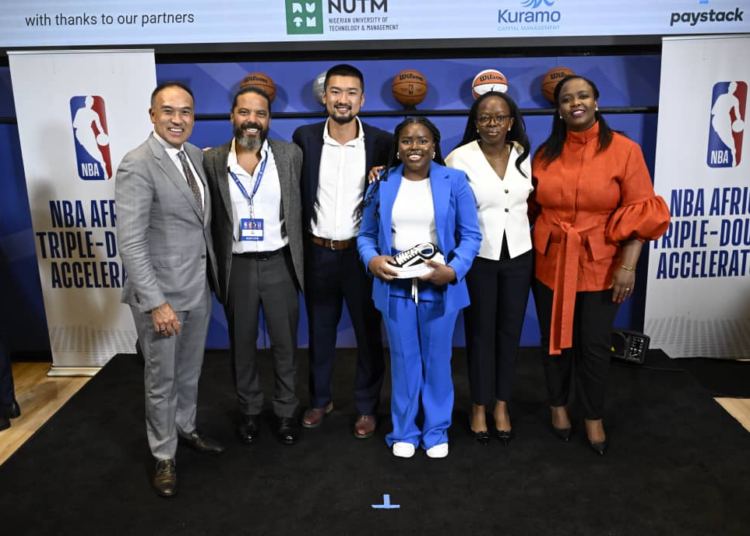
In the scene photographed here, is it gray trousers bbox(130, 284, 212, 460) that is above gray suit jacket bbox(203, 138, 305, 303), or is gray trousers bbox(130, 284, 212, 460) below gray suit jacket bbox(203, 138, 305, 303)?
below

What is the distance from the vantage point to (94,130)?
4043mm

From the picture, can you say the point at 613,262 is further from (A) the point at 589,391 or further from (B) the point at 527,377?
(B) the point at 527,377

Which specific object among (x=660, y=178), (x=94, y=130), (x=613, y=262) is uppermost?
(x=94, y=130)

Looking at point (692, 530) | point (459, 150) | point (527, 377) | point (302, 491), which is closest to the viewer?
point (692, 530)

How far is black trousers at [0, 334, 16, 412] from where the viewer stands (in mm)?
3531

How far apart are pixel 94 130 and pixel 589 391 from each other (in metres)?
3.45

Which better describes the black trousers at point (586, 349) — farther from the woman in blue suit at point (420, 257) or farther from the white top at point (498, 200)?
the woman in blue suit at point (420, 257)

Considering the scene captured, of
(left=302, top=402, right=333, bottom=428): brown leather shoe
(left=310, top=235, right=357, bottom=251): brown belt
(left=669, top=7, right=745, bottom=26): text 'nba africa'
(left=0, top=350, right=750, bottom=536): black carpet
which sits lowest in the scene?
(left=0, top=350, right=750, bottom=536): black carpet

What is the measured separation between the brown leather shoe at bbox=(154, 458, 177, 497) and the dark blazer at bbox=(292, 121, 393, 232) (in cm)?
134

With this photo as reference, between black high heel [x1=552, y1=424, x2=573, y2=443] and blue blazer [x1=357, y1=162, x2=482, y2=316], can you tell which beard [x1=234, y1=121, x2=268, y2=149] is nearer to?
blue blazer [x1=357, y1=162, x2=482, y2=316]

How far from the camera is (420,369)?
290 cm

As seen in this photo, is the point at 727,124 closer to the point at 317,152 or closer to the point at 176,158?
the point at 317,152

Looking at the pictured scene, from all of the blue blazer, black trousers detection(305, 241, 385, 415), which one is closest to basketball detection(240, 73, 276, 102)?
black trousers detection(305, 241, 385, 415)

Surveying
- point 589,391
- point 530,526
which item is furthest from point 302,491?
point 589,391
